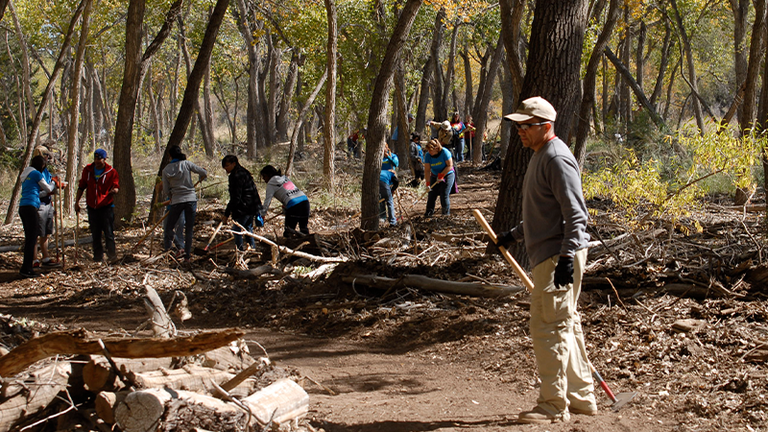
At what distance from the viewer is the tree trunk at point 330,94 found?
1419 cm

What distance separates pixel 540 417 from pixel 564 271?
0.93m

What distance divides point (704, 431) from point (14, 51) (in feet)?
134

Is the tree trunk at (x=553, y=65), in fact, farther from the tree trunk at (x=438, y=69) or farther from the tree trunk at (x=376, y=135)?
the tree trunk at (x=438, y=69)

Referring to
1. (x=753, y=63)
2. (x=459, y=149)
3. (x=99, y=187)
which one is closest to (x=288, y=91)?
(x=459, y=149)

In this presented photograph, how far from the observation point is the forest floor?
4.46 m

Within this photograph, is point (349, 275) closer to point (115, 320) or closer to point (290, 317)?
point (290, 317)

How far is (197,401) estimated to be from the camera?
3781 mm

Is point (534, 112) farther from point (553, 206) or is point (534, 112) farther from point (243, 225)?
point (243, 225)

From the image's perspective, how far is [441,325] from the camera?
22.0 ft

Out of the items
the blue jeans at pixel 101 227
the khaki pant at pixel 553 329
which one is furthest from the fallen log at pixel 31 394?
the blue jeans at pixel 101 227

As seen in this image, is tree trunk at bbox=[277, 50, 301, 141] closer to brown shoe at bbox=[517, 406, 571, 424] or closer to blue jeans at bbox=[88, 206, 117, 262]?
blue jeans at bbox=[88, 206, 117, 262]

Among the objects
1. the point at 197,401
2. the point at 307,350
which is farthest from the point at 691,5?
the point at 197,401

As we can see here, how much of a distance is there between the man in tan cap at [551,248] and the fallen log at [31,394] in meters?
2.78

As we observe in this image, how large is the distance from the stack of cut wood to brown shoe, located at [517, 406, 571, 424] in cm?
137
